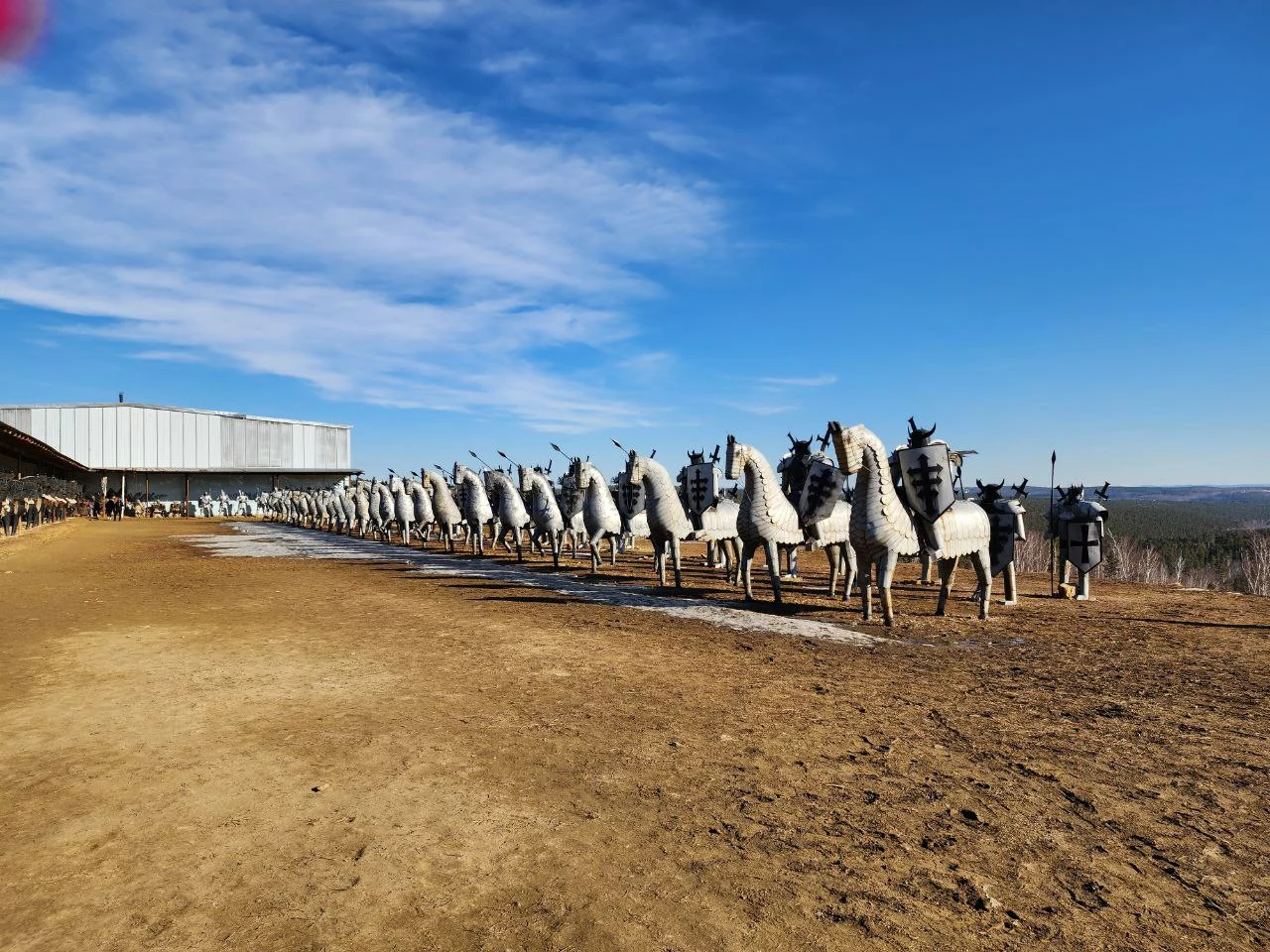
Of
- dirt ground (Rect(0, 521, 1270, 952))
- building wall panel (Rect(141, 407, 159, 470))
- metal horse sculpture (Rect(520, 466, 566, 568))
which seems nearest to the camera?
dirt ground (Rect(0, 521, 1270, 952))

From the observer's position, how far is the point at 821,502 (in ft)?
41.7

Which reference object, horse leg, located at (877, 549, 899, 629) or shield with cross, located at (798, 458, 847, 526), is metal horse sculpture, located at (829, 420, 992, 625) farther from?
shield with cross, located at (798, 458, 847, 526)

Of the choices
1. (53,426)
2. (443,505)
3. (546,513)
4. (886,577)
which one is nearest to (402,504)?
(443,505)

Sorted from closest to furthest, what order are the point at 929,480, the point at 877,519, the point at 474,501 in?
1. the point at 929,480
2. the point at 877,519
3. the point at 474,501

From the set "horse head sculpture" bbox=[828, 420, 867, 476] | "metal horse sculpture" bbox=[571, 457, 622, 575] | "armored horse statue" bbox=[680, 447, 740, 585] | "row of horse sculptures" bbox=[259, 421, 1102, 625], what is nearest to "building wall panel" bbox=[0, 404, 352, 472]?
"row of horse sculptures" bbox=[259, 421, 1102, 625]

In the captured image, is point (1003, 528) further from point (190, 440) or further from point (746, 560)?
point (190, 440)

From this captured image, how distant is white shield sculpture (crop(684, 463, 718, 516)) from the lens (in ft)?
47.7

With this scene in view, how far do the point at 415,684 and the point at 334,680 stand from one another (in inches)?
34.4

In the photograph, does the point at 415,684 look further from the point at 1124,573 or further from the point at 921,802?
the point at 1124,573

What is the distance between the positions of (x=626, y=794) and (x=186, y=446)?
70382mm

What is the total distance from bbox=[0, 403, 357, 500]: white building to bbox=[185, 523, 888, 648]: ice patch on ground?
34.1 meters

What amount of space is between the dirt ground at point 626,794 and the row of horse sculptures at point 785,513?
85.9 inches

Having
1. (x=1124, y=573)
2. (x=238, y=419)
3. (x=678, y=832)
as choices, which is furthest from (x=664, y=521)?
(x=238, y=419)

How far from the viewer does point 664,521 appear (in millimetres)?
15211
